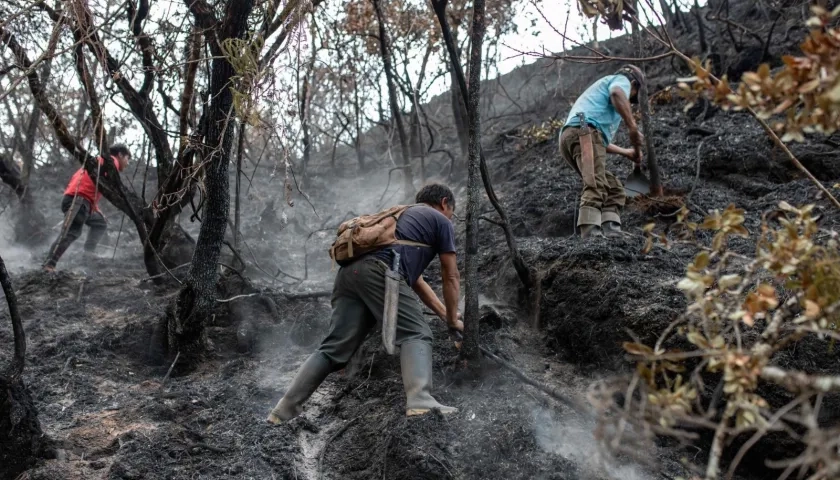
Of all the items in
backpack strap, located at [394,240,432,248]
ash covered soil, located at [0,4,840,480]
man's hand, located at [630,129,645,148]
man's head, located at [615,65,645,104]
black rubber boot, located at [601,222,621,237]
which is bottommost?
ash covered soil, located at [0,4,840,480]

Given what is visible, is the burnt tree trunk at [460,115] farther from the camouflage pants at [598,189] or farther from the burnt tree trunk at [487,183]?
the burnt tree trunk at [487,183]

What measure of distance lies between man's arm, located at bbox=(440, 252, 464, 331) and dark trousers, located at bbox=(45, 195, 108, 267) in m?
4.94

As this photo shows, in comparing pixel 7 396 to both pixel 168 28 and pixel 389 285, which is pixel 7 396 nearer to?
pixel 389 285

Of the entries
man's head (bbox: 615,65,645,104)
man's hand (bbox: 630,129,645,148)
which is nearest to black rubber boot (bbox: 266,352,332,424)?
man's hand (bbox: 630,129,645,148)

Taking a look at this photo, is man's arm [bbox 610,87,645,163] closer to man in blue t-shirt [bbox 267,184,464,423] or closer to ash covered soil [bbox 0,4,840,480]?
ash covered soil [bbox 0,4,840,480]

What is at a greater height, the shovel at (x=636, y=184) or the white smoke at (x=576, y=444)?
the shovel at (x=636, y=184)

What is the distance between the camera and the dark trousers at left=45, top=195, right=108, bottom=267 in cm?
779

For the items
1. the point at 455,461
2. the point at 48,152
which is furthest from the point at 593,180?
the point at 48,152

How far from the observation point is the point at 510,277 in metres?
5.80

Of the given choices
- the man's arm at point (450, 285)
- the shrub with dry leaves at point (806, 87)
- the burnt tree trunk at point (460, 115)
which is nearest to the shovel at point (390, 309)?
the man's arm at point (450, 285)

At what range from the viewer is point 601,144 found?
575 centimetres

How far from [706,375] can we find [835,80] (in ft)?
8.63

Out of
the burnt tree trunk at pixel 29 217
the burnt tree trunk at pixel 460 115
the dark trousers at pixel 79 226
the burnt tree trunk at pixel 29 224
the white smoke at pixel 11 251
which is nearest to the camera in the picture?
the dark trousers at pixel 79 226

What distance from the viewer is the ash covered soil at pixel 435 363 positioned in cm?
392
